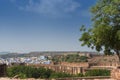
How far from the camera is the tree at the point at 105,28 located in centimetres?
1783

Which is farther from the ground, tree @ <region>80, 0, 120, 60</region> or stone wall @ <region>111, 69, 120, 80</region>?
tree @ <region>80, 0, 120, 60</region>

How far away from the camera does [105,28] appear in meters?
17.8

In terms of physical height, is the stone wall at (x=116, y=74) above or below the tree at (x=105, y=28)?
below

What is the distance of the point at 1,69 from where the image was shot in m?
25.6

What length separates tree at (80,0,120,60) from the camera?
58.5 feet

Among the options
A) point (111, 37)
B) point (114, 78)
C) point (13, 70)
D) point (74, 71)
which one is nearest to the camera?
point (114, 78)

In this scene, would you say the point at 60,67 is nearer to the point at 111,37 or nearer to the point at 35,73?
the point at 35,73

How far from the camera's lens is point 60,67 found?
71.0 meters

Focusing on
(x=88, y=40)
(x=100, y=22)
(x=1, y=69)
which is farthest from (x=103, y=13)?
(x=1, y=69)

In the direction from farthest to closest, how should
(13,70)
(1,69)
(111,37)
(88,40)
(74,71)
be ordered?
(74,71) < (13,70) < (1,69) < (88,40) < (111,37)

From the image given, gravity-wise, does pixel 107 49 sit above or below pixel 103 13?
below

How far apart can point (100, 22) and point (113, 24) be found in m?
0.72

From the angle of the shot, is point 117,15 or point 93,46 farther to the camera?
point 93,46

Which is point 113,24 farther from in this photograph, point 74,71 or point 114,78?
point 74,71
